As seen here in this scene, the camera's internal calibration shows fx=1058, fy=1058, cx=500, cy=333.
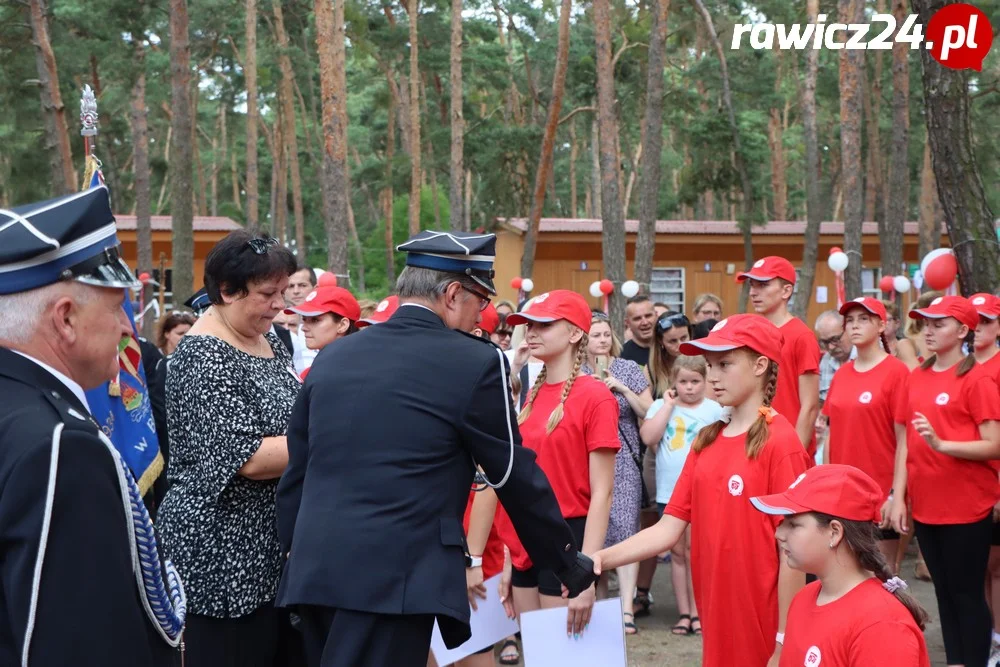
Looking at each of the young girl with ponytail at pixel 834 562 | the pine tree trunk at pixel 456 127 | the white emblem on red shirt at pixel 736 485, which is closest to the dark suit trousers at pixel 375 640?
the young girl with ponytail at pixel 834 562

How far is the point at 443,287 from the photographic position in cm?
323

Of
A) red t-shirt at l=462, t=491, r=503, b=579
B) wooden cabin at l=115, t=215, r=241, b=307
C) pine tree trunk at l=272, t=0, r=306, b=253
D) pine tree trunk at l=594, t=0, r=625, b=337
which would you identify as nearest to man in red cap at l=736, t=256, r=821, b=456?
red t-shirt at l=462, t=491, r=503, b=579

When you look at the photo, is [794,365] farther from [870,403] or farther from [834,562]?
[834,562]

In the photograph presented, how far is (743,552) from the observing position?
358 centimetres

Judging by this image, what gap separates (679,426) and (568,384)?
2436 millimetres

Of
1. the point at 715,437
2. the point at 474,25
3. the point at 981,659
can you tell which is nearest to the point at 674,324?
the point at 981,659

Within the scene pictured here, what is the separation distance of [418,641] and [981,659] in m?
3.73

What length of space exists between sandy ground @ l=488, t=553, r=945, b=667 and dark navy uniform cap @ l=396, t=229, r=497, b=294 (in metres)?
3.83

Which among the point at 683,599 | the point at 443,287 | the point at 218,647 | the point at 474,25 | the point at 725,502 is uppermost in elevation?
the point at 474,25

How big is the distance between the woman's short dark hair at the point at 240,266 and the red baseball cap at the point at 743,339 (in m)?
1.47

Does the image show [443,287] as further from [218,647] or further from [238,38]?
[238,38]

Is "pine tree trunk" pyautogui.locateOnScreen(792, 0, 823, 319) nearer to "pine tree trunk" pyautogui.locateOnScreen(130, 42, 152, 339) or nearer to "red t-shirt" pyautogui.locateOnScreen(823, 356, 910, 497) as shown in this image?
"pine tree trunk" pyautogui.locateOnScreen(130, 42, 152, 339)

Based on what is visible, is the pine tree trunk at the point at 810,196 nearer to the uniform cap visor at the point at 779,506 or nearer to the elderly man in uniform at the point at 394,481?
the uniform cap visor at the point at 779,506

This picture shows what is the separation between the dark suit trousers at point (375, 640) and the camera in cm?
288
